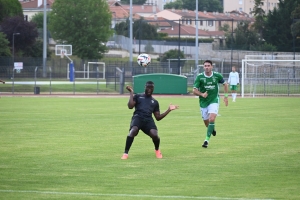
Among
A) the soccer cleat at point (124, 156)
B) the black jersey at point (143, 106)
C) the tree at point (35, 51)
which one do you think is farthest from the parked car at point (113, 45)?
the soccer cleat at point (124, 156)

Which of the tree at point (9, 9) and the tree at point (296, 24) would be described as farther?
the tree at point (9, 9)

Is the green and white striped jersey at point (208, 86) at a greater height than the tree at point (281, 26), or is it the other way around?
the tree at point (281, 26)

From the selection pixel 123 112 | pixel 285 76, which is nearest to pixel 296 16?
pixel 285 76

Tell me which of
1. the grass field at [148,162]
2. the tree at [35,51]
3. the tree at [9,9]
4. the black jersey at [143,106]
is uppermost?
the tree at [9,9]

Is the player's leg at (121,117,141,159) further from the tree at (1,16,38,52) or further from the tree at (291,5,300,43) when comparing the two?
the tree at (1,16,38,52)

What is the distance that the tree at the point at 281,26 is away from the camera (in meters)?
79.2

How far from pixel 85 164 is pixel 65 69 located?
192ft

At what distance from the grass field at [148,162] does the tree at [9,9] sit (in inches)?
2839

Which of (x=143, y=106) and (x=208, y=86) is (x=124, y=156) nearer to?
(x=143, y=106)

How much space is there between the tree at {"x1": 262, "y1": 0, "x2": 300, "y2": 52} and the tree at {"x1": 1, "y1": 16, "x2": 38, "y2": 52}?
29428 mm

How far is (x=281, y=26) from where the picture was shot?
81.2m

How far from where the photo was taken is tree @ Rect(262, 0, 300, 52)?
7920cm

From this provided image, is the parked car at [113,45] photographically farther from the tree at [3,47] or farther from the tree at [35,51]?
the tree at [3,47]

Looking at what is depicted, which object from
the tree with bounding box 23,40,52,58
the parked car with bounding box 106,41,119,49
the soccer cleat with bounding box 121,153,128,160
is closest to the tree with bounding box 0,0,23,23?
the tree with bounding box 23,40,52,58
